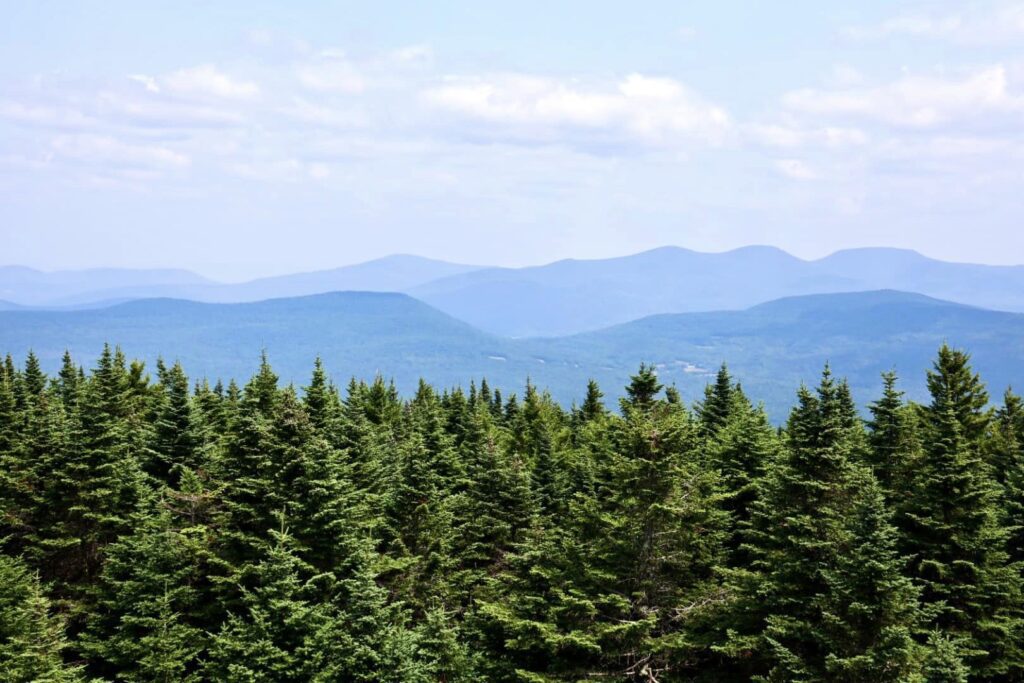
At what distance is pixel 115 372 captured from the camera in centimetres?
5469

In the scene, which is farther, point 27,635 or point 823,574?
point 27,635

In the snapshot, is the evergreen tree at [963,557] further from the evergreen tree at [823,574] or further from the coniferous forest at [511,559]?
the evergreen tree at [823,574]

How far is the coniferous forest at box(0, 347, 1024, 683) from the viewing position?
2656cm

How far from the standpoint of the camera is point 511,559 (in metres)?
32.2

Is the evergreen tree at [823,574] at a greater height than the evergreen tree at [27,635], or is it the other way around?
the evergreen tree at [823,574]

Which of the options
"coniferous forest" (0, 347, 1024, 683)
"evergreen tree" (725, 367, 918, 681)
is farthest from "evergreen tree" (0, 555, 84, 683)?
"evergreen tree" (725, 367, 918, 681)

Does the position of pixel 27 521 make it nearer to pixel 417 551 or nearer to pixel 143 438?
pixel 143 438

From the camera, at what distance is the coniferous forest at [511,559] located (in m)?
26.6

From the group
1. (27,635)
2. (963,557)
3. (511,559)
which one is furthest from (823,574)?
(27,635)

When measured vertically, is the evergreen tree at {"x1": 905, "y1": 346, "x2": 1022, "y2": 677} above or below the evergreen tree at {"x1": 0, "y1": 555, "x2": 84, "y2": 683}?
above

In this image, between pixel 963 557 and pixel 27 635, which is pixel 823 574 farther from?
pixel 27 635

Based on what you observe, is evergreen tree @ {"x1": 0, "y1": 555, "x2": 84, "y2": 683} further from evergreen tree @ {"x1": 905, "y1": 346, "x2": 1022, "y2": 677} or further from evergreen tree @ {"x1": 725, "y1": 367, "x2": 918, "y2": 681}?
evergreen tree @ {"x1": 905, "y1": 346, "x2": 1022, "y2": 677}

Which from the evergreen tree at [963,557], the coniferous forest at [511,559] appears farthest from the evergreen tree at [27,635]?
the evergreen tree at [963,557]

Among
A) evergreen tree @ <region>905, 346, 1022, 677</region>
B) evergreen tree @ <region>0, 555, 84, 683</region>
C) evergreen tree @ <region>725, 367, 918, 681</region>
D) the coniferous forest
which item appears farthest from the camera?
evergreen tree @ <region>905, 346, 1022, 677</region>
